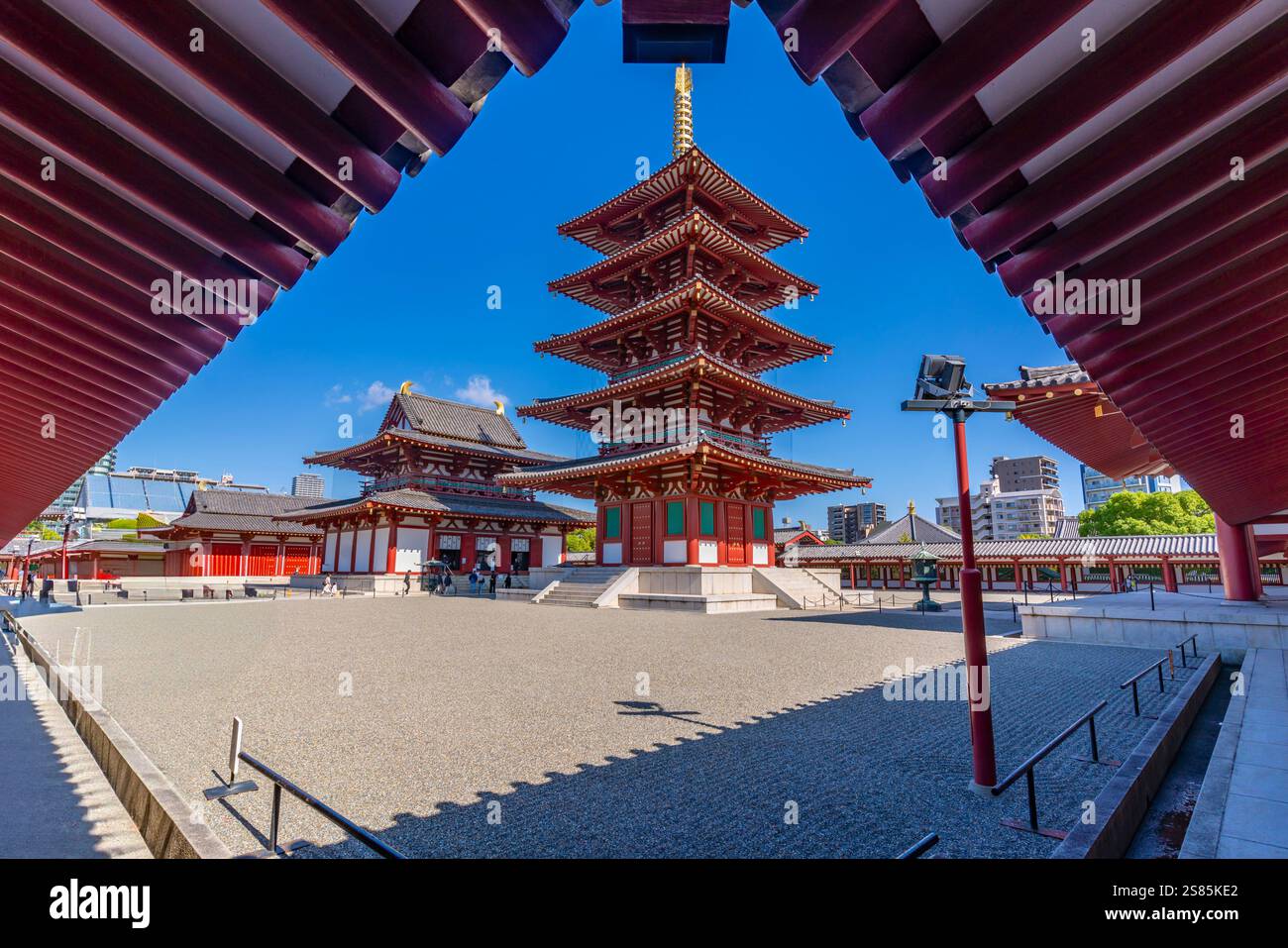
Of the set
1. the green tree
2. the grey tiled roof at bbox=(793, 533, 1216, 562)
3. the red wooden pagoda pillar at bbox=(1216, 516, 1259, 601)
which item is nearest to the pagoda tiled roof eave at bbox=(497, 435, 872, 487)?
the grey tiled roof at bbox=(793, 533, 1216, 562)

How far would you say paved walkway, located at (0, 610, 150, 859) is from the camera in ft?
14.2

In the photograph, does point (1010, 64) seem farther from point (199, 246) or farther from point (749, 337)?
point (749, 337)

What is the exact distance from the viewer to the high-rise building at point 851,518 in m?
135

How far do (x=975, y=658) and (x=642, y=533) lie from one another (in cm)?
1910

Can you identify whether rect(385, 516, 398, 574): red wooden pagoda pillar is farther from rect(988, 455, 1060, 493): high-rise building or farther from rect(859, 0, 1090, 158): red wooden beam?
rect(988, 455, 1060, 493): high-rise building

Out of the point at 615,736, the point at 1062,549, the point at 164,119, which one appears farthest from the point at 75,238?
the point at 1062,549

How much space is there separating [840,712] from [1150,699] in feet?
15.6

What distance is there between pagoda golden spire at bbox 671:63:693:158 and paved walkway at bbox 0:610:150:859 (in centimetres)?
2822

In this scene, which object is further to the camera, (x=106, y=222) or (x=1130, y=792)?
(x=1130, y=792)

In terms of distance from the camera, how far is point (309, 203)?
98.8 inches

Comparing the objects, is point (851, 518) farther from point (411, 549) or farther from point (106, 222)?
point (106, 222)

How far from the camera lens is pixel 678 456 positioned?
20266 mm

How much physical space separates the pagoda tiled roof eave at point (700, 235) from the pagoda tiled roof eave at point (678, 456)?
809 centimetres

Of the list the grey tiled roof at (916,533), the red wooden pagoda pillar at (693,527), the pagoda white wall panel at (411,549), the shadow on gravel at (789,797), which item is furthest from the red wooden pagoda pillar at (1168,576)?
the pagoda white wall panel at (411,549)
